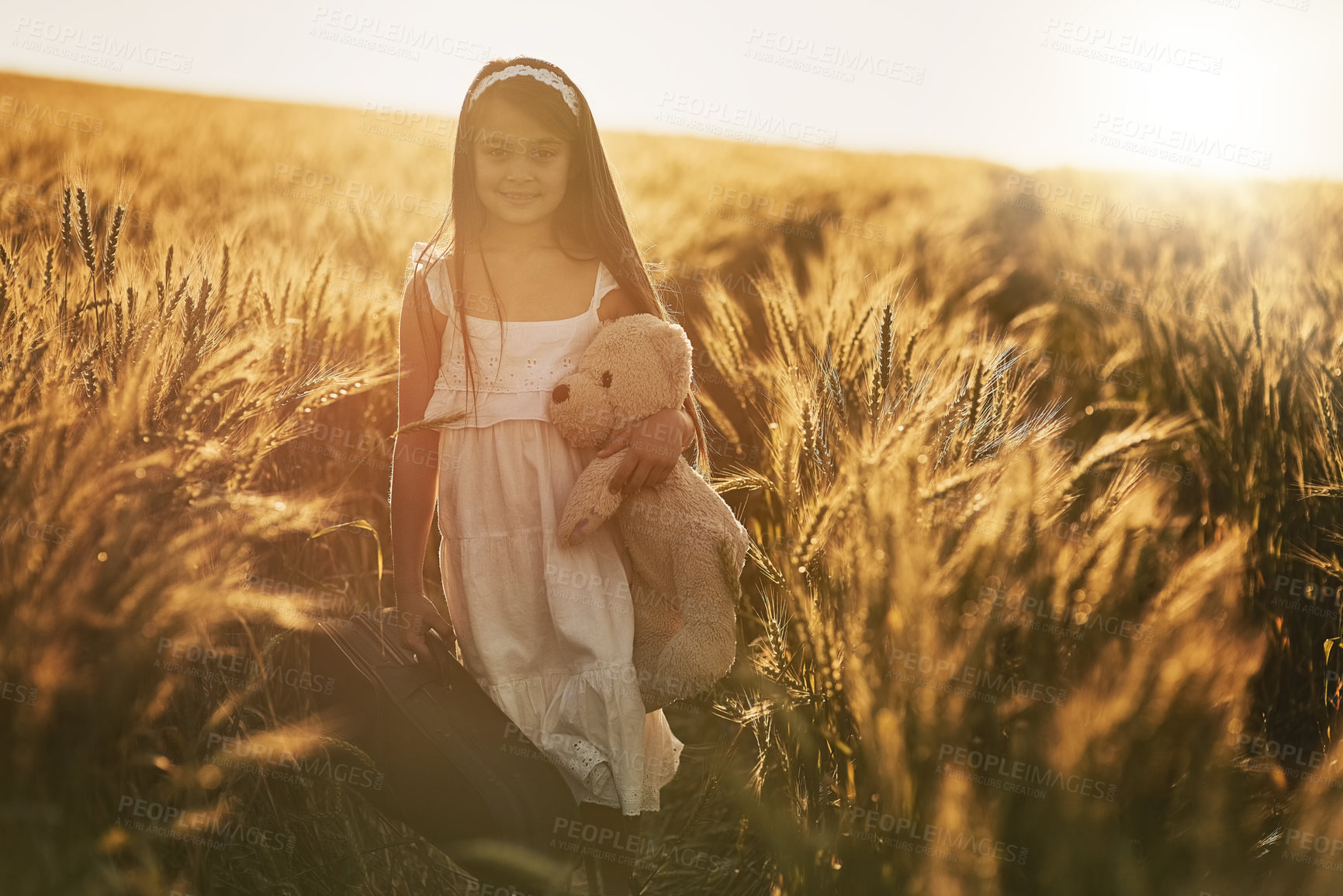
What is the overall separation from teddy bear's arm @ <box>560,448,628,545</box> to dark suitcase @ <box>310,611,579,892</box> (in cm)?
34

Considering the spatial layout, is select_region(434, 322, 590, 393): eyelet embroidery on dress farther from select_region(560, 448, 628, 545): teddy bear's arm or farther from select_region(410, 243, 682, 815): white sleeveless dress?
select_region(560, 448, 628, 545): teddy bear's arm

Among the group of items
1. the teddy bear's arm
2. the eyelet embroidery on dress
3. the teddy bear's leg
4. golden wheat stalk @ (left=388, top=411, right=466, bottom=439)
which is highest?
the eyelet embroidery on dress

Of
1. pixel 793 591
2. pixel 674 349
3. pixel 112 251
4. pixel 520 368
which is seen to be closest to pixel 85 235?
pixel 112 251

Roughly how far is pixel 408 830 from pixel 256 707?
40 centimetres

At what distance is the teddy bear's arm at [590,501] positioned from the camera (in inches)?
58.6

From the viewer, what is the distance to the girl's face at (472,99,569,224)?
155cm

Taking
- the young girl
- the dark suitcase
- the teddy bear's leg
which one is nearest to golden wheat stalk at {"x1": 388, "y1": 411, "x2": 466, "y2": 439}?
the young girl

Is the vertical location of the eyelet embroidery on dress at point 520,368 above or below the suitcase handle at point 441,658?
above

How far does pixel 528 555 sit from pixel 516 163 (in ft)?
2.41

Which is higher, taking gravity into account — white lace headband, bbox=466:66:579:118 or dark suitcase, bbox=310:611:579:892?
white lace headband, bbox=466:66:579:118

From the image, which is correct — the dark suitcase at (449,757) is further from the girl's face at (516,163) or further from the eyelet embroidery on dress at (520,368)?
the girl's face at (516,163)

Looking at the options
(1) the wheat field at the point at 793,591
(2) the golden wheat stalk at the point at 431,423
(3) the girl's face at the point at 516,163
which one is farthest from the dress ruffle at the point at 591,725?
(3) the girl's face at the point at 516,163

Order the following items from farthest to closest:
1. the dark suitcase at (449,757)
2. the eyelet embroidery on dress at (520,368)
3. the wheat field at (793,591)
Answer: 1. the eyelet embroidery on dress at (520,368)
2. the dark suitcase at (449,757)
3. the wheat field at (793,591)

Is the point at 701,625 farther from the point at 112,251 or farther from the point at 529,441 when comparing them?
the point at 112,251
